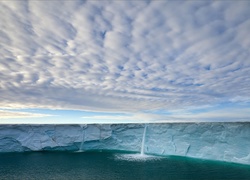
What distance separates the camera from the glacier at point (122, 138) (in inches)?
646

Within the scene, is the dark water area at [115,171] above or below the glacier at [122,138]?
below

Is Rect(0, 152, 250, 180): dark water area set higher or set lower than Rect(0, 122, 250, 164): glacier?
lower

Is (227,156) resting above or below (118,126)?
below

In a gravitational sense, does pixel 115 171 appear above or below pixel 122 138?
below

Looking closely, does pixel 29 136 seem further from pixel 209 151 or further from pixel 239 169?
pixel 239 169

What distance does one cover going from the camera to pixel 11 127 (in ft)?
63.3

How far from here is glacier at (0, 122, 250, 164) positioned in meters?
16.4

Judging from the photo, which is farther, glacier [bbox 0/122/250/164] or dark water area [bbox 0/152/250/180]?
glacier [bbox 0/122/250/164]

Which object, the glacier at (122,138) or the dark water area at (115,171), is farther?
the glacier at (122,138)

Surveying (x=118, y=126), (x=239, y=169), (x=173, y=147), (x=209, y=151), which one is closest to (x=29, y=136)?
(x=118, y=126)

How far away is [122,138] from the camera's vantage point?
20016mm

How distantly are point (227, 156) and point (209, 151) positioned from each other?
1.30 meters

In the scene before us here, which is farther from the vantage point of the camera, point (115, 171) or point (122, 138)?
point (122, 138)

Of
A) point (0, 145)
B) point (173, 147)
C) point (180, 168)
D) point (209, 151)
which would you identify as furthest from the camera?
point (0, 145)
